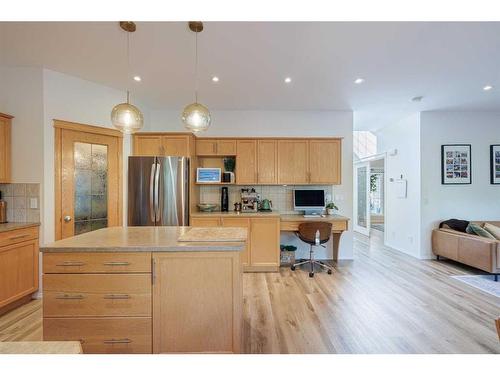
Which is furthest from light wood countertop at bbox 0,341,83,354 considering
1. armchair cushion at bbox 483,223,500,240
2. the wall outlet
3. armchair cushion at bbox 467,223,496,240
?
armchair cushion at bbox 483,223,500,240

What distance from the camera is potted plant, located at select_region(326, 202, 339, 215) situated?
14.3ft

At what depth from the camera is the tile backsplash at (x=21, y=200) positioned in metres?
2.97

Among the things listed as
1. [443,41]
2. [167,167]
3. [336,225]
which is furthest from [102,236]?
[443,41]

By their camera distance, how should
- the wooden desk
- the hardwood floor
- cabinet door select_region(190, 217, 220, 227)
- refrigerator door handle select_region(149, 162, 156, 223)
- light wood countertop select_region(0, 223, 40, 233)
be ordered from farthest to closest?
the wooden desk, cabinet door select_region(190, 217, 220, 227), refrigerator door handle select_region(149, 162, 156, 223), light wood countertop select_region(0, 223, 40, 233), the hardwood floor

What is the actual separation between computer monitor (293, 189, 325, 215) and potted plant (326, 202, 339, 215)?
0.34ft

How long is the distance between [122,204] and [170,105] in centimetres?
186

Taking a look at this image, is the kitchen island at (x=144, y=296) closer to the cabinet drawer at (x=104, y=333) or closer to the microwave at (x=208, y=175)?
the cabinet drawer at (x=104, y=333)

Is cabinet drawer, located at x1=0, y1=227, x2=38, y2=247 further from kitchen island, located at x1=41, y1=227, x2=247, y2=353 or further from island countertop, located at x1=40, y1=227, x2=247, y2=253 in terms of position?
kitchen island, located at x1=41, y1=227, x2=247, y2=353

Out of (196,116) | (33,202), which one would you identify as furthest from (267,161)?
(33,202)

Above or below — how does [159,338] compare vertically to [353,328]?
above

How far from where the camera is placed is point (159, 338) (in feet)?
5.60

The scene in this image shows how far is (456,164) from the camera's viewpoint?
4562mm
